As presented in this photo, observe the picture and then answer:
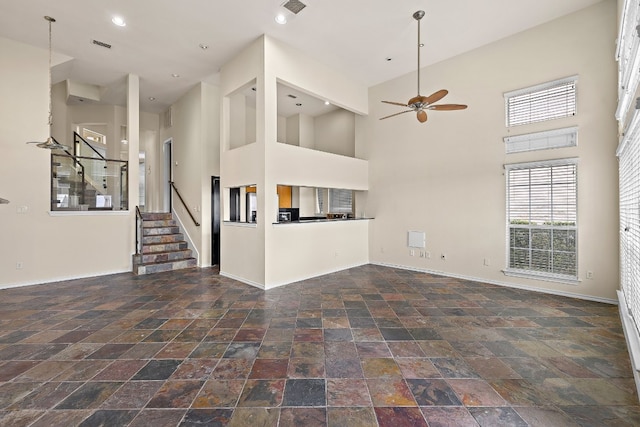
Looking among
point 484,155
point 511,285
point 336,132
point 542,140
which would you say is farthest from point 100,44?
point 511,285

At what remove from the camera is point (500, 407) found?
1884 mm

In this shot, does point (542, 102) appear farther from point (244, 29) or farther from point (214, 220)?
point (214, 220)

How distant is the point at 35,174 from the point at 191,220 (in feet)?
9.43

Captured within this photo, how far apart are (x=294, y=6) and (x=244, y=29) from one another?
1.00 meters

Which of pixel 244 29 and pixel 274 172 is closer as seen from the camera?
pixel 244 29

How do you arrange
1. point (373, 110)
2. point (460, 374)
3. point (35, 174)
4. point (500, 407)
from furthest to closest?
point (373, 110), point (35, 174), point (460, 374), point (500, 407)

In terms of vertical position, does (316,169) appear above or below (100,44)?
below

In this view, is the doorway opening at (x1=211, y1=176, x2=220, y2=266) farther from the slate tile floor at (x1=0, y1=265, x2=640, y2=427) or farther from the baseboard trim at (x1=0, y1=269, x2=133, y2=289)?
the slate tile floor at (x1=0, y1=265, x2=640, y2=427)

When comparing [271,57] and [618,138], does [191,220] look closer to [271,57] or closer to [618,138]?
[271,57]

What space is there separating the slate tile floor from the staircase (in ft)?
5.71

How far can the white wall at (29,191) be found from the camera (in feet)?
15.8

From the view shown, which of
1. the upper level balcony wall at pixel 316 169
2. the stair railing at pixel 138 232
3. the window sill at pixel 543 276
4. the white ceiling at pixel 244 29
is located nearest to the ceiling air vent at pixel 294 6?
the white ceiling at pixel 244 29

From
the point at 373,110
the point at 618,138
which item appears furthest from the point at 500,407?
the point at 373,110

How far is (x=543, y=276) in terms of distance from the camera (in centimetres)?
445
